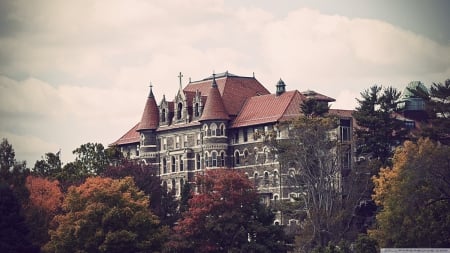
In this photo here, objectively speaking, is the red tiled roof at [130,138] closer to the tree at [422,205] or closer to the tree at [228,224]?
the tree at [228,224]

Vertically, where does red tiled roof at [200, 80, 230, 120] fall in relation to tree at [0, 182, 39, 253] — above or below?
above

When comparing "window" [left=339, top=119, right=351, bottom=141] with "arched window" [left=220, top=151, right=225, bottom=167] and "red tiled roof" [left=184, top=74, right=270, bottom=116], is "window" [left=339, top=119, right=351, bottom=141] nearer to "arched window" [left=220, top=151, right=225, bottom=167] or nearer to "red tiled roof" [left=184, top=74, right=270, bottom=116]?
"arched window" [left=220, top=151, right=225, bottom=167]

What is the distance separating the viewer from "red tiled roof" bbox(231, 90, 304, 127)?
5827 inches

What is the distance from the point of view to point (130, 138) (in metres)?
168

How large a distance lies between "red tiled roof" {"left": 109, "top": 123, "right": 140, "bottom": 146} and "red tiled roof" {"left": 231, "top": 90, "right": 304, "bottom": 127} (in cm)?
1675

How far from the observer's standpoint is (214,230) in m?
113

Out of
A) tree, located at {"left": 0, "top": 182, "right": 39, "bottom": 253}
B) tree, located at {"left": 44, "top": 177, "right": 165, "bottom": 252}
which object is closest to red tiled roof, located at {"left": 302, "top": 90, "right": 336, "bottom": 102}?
tree, located at {"left": 44, "top": 177, "right": 165, "bottom": 252}

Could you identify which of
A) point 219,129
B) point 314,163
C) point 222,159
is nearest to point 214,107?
point 219,129

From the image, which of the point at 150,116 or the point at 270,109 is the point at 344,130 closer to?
the point at 270,109

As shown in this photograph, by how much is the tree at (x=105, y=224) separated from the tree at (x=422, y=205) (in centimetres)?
1863

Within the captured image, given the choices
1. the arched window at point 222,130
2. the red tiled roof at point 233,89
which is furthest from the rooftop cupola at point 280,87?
the arched window at point 222,130

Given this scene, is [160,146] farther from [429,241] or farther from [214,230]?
[429,241]

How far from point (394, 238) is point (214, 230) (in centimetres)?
1427

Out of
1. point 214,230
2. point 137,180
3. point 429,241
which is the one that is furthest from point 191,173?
point 429,241
